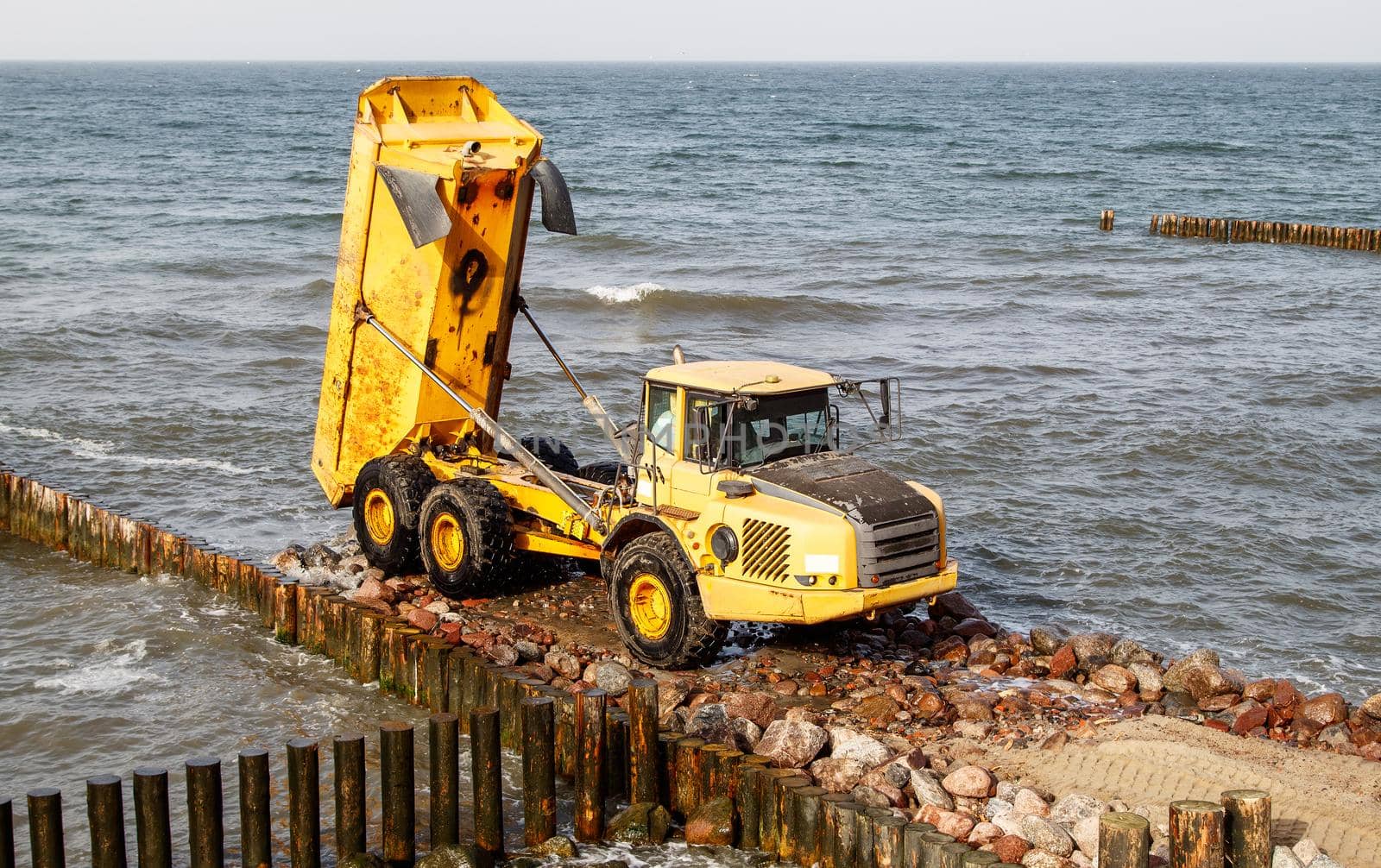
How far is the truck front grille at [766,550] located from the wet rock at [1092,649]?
2896 millimetres

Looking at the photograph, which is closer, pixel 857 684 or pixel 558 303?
pixel 857 684

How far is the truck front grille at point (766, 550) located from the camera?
422 inches

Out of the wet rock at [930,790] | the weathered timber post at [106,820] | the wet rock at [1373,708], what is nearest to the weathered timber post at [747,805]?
the wet rock at [930,790]

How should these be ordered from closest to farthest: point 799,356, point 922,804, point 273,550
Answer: point 922,804 < point 273,550 < point 799,356

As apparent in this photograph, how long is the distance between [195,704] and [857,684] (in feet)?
16.9

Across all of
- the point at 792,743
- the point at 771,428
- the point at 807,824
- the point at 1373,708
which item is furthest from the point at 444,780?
the point at 1373,708

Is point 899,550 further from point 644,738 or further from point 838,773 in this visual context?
point 644,738

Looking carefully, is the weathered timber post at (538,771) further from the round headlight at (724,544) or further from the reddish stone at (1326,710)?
the reddish stone at (1326,710)

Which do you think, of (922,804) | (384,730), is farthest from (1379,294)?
(384,730)

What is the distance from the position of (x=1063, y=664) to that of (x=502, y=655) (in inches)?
177

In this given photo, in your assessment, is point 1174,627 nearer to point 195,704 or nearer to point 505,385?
point 195,704

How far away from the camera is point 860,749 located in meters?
9.88

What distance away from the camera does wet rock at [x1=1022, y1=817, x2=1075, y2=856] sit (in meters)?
8.62

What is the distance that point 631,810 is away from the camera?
371 inches
